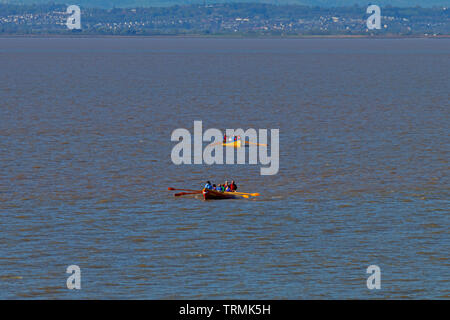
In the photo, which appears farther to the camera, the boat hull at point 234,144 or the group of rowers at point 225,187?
the boat hull at point 234,144

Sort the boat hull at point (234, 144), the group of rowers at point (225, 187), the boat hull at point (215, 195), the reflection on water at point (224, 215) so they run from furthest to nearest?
1. the boat hull at point (234, 144)
2. the group of rowers at point (225, 187)
3. the boat hull at point (215, 195)
4. the reflection on water at point (224, 215)

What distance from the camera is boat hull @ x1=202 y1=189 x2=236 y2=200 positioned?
227ft

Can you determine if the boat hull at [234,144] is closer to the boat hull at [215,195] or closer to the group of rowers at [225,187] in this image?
the group of rowers at [225,187]

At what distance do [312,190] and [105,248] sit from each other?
23862 millimetres

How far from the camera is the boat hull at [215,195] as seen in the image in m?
69.1

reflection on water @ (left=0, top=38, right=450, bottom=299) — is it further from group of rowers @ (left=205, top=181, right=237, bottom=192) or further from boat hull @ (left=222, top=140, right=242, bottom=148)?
boat hull @ (left=222, top=140, right=242, bottom=148)

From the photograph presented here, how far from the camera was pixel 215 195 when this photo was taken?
69.9 meters

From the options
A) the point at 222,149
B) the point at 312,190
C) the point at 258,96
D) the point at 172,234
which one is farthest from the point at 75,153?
the point at 258,96

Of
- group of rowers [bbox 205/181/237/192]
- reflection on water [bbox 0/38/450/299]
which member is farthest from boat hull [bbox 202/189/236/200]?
reflection on water [bbox 0/38/450/299]

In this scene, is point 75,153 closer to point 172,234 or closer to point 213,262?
point 172,234

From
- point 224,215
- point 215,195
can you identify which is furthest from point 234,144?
point 224,215

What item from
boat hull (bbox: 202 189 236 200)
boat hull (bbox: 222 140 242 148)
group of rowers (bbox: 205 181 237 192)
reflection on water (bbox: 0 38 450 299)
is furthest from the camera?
boat hull (bbox: 222 140 242 148)

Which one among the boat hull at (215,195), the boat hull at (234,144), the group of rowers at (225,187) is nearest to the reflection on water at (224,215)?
the boat hull at (215,195)
